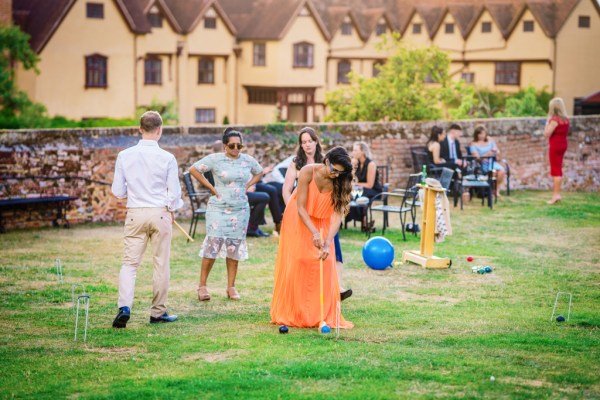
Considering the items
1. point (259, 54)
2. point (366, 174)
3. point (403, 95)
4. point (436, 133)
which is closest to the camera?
point (366, 174)

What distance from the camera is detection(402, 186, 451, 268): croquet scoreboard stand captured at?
41.7 ft

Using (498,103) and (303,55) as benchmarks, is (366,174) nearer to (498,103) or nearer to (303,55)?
(498,103)

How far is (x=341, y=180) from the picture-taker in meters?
9.02

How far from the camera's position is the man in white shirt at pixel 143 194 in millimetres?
8938

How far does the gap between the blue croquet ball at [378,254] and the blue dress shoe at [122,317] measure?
429 cm

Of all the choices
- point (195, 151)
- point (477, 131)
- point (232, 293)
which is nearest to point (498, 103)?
point (477, 131)

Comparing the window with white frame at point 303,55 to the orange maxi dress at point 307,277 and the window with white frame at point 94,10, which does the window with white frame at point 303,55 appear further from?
the orange maxi dress at point 307,277

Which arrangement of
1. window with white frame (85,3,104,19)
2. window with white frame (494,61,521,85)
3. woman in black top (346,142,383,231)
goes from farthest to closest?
window with white frame (494,61,521,85) → window with white frame (85,3,104,19) → woman in black top (346,142,383,231)

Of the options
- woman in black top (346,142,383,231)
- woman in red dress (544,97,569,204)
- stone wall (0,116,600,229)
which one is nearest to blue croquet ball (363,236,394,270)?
woman in black top (346,142,383,231)

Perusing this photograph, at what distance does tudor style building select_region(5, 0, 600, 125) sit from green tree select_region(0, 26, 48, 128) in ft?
25.5

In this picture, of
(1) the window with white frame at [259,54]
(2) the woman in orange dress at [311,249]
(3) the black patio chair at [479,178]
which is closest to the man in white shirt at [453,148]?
(3) the black patio chair at [479,178]

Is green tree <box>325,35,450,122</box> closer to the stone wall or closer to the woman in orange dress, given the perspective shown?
the stone wall

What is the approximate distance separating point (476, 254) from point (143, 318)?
579cm

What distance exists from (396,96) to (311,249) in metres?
18.1
